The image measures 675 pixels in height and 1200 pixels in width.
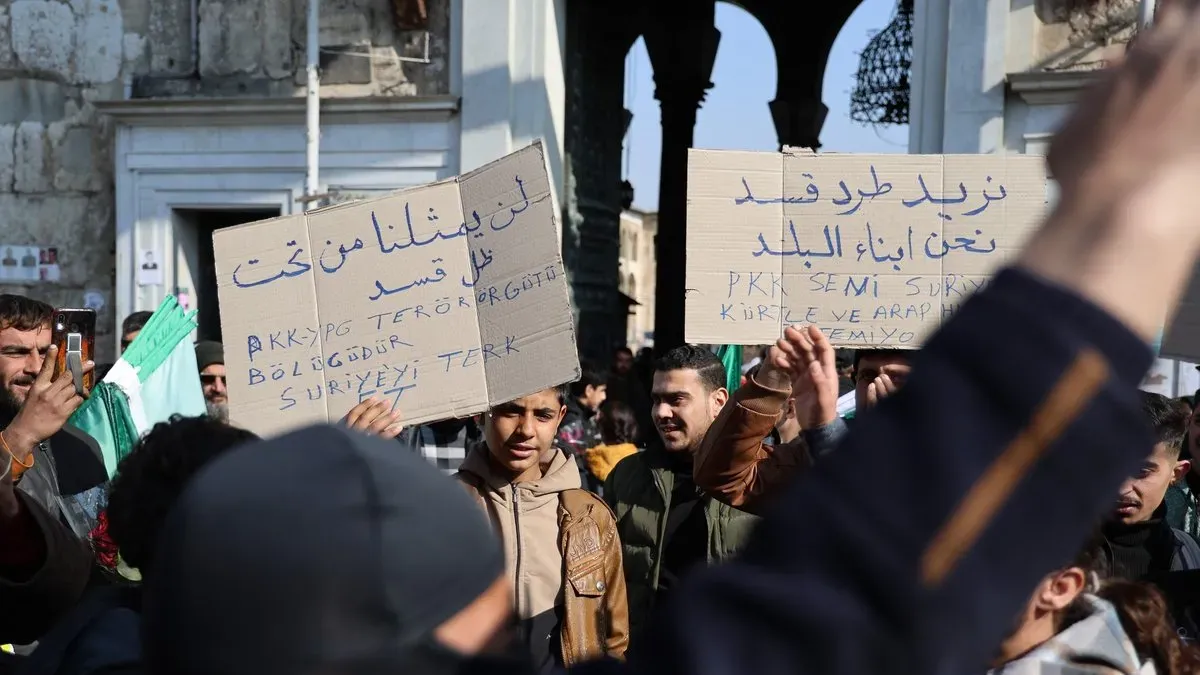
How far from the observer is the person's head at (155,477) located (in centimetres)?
177

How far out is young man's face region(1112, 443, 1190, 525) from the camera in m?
3.62

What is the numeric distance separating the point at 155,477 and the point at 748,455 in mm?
1719

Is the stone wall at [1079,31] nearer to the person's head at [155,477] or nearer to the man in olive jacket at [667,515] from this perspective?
the man in olive jacket at [667,515]

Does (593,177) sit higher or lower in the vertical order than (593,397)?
higher

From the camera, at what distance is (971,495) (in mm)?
659

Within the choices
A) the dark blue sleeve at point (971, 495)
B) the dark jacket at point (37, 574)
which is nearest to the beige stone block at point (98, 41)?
the dark jacket at point (37, 574)

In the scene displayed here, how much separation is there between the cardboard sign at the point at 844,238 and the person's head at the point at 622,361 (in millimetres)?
7743

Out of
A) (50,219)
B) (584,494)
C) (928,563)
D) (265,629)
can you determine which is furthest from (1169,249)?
(50,219)

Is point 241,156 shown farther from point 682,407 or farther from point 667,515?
point 667,515

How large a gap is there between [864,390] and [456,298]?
4.08ft

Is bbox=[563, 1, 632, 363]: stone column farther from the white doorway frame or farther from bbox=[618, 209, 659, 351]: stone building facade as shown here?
bbox=[618, 209, 659, 351]: stone building facade

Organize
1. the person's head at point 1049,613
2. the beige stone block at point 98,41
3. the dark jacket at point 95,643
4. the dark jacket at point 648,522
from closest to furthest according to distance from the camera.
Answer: the dark jacket at point 95,643 → the person's head at point 1049,613 → the dark jacket at point 648,522 → the beige stone block at point 98,41

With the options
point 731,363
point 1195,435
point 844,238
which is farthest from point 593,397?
point 844,238

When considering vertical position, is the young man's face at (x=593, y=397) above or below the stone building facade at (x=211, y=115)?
below
